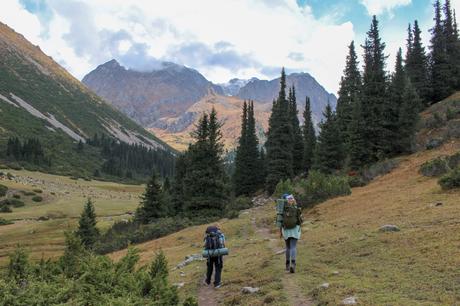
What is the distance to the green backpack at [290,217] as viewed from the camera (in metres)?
14.6

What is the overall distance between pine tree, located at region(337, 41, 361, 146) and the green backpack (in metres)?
48.3

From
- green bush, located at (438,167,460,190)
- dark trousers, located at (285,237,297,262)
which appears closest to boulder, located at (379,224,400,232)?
→ dark trousers, located at (285,237,297,262)

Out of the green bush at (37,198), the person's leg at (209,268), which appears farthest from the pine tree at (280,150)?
the green bush at (37,198)

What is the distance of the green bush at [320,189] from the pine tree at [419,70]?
117 feet

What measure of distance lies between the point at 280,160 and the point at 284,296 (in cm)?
5110

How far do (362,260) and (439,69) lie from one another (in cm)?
5934

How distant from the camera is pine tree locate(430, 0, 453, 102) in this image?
63.0 metres

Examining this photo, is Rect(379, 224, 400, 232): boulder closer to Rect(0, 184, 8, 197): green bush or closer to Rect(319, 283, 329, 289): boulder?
Rect(319, 283, 329, 289): boulder

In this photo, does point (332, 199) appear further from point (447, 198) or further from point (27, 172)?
point (27, 172)

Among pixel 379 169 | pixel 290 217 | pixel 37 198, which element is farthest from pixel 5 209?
pixel 290 217

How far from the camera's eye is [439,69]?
2498 inches

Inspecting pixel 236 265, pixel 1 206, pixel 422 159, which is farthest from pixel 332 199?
pixel 1 206

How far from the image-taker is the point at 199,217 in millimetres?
43594

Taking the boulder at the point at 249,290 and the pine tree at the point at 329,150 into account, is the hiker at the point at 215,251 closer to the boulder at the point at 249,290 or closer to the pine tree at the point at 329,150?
the boulder at the point at 249,290
